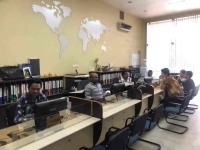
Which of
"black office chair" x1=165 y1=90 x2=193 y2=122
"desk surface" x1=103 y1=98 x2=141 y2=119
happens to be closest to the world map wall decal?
"desk surface" x1=103 y1=98 x2=141 y2=119

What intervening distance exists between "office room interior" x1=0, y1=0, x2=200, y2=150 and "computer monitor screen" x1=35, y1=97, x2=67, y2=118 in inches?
0.4

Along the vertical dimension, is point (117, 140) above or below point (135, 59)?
below

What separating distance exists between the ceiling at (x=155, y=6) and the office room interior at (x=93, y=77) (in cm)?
3

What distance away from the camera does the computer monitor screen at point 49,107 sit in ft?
5.69

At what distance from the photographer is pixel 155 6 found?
5766mm

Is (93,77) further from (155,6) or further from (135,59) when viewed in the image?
(135,59)

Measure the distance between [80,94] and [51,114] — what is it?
179 centimetres

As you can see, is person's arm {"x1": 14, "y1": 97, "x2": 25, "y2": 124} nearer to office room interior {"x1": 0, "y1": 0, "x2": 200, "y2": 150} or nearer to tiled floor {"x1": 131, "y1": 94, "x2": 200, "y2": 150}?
office room interior {"x1": 0, "y1": 0, "x2": 200, "y2": 150}

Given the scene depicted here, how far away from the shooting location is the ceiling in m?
5.34

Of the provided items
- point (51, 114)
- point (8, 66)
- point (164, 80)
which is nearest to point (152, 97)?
point (164, 80)

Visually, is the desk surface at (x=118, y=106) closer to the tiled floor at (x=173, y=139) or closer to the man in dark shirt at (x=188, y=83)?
the tiled floor at (x=173, y=139)

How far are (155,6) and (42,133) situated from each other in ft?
18.3

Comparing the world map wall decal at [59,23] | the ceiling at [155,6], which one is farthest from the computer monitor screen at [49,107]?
the ceiling at [155,6]

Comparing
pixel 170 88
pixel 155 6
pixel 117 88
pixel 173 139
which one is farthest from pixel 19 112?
pixel 155 6
